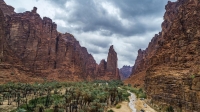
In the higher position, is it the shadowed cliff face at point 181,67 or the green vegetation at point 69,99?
the shadowed cliff face at point 181,67

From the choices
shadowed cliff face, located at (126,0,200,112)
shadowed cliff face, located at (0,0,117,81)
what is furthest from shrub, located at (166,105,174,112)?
shadowed cliff face, located at (0,0,117,81)

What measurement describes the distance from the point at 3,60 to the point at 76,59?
3071 inches

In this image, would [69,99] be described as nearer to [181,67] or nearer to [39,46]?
[181,67]

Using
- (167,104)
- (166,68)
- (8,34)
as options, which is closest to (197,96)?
(167,104)

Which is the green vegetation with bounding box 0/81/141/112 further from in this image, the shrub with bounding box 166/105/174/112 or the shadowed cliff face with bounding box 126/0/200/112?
the shrub with bounding box 166/105/174/112

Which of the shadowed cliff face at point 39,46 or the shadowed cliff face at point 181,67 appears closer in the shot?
the shadowed cliff face at point 181,67

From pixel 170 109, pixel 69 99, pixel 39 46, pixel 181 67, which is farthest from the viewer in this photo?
pixel 39 46

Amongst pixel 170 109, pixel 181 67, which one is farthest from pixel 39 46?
pixel 170 109

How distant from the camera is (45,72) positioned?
153m

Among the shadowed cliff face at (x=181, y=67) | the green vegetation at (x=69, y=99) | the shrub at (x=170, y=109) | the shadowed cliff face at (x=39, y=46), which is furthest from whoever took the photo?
the shadowed cliff face at (x=39, y=46)

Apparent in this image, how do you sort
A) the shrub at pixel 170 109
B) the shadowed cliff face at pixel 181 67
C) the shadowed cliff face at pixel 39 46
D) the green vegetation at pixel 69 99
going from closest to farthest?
the shadowed cliff face at pixel 181 67 → the green vegetation at pixel 69 99 → the shrub at pixel 170 109 → the shadowed cliff face at pixel 39 46

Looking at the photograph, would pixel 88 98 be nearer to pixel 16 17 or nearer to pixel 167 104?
pixel 167 104

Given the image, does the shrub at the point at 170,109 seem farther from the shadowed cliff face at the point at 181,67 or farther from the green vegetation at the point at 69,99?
the green vegetation at the point at 69,99

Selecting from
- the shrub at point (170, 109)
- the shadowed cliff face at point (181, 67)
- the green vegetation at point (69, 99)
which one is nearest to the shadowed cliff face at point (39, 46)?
the green vegetation at point (69, 99)
